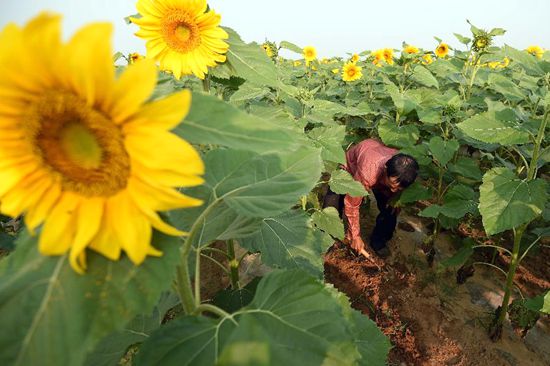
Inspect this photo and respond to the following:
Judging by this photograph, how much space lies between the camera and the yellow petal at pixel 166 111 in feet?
1.92

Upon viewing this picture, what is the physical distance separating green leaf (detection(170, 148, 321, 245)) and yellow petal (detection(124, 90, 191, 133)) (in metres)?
0.44

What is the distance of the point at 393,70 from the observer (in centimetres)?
606

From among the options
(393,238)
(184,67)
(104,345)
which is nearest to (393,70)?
(393,238)

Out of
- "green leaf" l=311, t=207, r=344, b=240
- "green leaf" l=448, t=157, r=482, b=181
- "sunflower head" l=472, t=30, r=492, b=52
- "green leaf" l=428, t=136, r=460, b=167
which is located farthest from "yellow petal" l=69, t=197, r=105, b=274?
"sunflower head" l=472, t=30, r=492, b=52

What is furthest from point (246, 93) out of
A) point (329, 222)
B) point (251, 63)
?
point (329, 222)

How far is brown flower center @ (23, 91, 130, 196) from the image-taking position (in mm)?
646

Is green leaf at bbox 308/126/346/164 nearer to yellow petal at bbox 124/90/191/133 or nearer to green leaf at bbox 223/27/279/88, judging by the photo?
green leaf at bbox 223/27/279/88

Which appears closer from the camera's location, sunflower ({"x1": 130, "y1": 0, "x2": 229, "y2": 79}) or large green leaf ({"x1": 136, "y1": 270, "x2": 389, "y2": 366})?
large green leaf ({"x1": 136, "y1": 270, "x2": 389, "y2": 366})

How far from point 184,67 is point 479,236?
386 centimetres

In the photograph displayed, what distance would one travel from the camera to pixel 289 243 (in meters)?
1.90

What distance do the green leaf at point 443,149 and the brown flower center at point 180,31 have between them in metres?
2.61

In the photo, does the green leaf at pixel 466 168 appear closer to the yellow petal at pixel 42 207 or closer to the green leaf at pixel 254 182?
the green leaf at pixel 254 182

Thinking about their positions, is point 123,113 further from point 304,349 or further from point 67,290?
point 304,349

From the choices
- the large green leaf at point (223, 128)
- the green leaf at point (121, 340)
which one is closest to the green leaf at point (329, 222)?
the green leaf at point (121, 340)
